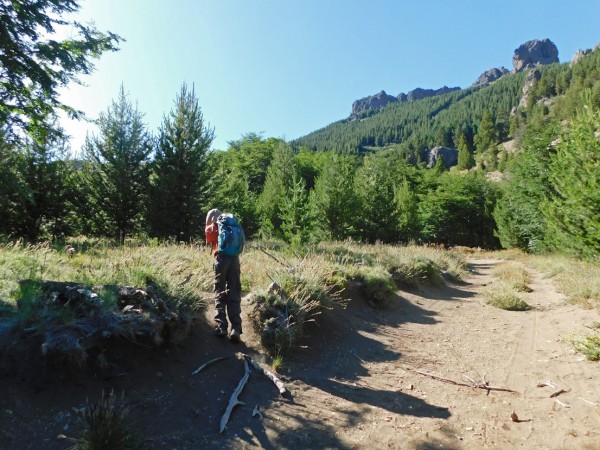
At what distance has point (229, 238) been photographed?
4934 mm

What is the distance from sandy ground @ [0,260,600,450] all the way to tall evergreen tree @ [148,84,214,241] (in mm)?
10622

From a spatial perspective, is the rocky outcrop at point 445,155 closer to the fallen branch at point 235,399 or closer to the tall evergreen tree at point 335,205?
the tall evergreen tree at point 335,205

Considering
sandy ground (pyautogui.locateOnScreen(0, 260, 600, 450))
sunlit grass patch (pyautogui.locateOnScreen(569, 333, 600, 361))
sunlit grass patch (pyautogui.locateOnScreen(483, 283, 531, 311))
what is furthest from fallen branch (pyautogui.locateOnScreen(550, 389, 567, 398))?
sunlit grass patch (pyautogui.locateOnScreen(483, 283, 531, 311))

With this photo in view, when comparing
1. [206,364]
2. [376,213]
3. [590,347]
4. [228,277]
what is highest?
[376,213]

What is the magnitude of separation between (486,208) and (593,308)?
4208 centimetres

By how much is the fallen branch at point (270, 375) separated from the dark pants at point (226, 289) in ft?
Result: 1.54

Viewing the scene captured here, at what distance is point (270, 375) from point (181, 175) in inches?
502

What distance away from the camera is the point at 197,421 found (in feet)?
11.1

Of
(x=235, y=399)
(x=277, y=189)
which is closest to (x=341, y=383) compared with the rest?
(x=235, y=399)

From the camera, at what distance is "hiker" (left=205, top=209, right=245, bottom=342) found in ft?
16.0

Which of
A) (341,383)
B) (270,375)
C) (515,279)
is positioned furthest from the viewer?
(515,279)

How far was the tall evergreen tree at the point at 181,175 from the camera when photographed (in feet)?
49.0

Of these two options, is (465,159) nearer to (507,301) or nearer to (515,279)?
(515,279)

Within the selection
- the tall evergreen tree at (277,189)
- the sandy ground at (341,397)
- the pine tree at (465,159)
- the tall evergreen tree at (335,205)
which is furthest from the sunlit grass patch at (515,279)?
the pine tree at (465,159)
